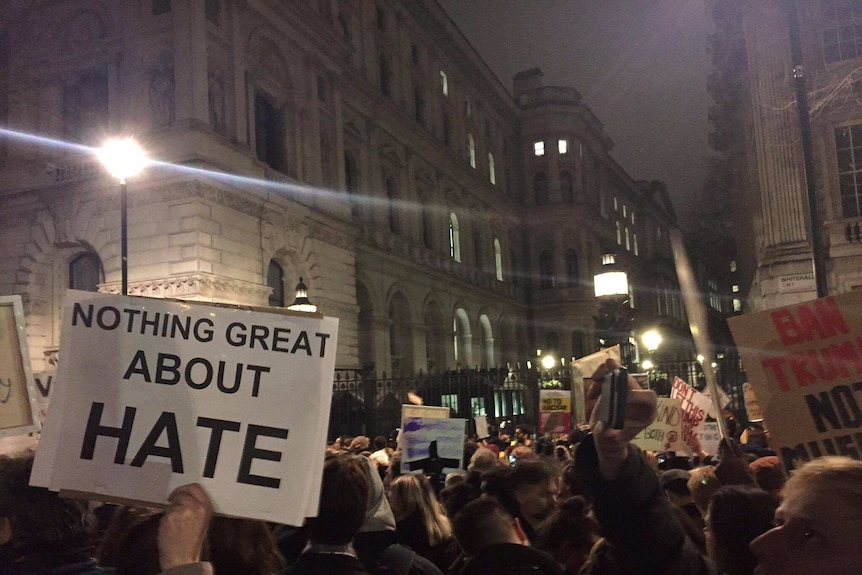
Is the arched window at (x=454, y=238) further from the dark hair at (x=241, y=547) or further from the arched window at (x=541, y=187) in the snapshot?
the dark hair at (x=241, y=547)

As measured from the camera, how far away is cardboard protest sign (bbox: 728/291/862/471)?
384 cm

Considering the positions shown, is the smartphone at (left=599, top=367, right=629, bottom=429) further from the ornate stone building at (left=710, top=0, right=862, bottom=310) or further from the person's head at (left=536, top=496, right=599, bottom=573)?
the ornate stone building at (left=710, top=0, right=862, bottom=310)

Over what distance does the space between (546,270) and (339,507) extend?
2146 inches

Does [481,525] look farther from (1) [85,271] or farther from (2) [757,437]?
(1) [85,271]

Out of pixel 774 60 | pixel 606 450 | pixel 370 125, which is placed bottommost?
pixel 606 450

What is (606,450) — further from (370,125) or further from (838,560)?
(370,125)

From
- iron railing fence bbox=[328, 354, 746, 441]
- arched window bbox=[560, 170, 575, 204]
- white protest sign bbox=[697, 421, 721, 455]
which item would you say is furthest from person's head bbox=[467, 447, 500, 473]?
arched window bbox=[560, 170, 575, 204]

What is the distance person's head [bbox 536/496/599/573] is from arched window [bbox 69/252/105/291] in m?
19.8

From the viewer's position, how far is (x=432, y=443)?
8.41 meters

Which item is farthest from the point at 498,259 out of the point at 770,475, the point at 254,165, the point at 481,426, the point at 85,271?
the point at 770,475

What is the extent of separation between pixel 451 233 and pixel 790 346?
128 feet

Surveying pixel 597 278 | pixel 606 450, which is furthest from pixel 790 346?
pixel 597 278

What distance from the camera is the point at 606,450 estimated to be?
2.38m

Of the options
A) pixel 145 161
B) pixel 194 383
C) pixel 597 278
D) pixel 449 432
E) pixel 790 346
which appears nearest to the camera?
pixel 194 383
